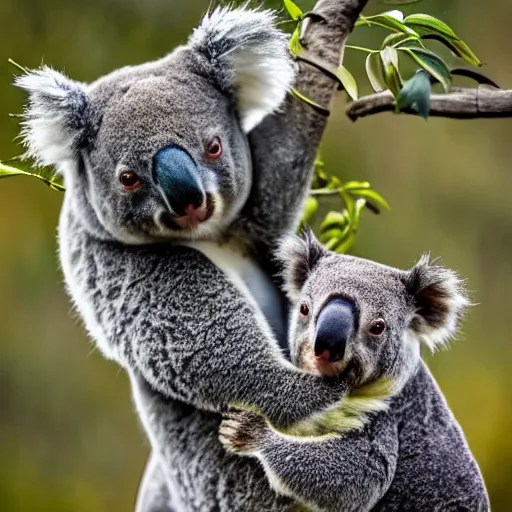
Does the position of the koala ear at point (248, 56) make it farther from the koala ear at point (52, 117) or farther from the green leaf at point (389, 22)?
the koala ear at point (52, 117)

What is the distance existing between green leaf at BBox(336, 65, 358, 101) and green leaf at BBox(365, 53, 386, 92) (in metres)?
0.08

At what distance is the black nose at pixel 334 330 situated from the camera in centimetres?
179

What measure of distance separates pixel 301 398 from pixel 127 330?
0.57 metres

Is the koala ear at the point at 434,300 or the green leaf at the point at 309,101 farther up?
the green leaf at the point at 309,101

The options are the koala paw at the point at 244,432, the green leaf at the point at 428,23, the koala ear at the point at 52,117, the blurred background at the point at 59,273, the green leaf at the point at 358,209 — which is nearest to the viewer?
the green leaf at the point at 428,23

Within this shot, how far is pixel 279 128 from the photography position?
8.27ft

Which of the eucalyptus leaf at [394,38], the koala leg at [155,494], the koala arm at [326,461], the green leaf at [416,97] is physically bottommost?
the koala leg at [155,494]

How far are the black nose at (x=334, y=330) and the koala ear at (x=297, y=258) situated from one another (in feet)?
1.08

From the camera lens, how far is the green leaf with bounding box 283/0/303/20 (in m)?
2.06

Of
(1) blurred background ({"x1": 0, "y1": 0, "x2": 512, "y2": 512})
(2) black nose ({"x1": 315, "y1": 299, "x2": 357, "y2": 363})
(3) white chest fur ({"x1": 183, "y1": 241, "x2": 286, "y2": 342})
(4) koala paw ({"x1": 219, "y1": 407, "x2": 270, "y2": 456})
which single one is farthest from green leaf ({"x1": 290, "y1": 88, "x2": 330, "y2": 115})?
(1) blurred background ({"x1": 0, "y1": 0, "x2": 512, "y2": 512})

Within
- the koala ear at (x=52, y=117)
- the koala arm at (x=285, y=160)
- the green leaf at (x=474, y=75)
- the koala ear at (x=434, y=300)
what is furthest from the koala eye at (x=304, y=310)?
the koala ear at (x=52, y=117)

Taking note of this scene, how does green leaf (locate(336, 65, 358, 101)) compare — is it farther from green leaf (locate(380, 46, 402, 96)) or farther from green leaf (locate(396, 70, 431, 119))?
green leaf (locate(396, 70, 431, 119))

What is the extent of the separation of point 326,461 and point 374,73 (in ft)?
3.19

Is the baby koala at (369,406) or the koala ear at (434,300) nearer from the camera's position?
the baby koala at (369,406)
